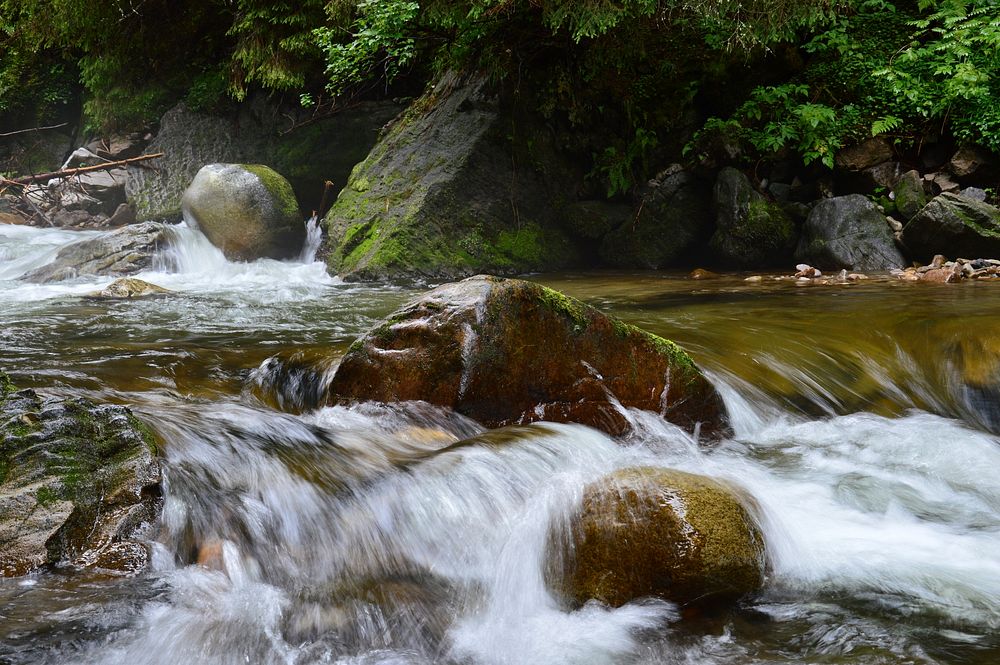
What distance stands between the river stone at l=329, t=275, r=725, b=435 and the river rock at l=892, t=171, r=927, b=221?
21.7ft

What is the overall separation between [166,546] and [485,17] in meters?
8.16

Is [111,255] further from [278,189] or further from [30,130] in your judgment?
[30,130]

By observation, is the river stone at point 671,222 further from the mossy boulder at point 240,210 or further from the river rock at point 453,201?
the mossy boulder at point 240,210

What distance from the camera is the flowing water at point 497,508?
8.18ft

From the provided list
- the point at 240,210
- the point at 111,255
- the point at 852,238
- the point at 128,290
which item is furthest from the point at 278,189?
the point at 852,238

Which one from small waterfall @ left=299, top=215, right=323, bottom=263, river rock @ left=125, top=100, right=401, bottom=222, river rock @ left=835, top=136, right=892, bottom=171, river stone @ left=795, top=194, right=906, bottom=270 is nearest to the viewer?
river stone @ left=795, top=194, right=906, bottom=270

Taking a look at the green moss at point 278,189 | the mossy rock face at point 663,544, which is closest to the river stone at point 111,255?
the green moss at point 278,189

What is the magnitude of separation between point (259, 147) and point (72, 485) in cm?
1296

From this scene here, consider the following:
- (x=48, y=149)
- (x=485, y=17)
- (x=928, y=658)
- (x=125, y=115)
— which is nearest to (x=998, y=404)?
(x=928, y=658)

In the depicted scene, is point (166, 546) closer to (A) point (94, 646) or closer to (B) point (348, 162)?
(A) point (94, 646)

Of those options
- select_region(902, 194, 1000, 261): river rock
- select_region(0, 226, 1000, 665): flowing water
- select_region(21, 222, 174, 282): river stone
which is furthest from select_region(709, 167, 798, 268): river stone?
select_region(21, 222, 174, 282): river stone

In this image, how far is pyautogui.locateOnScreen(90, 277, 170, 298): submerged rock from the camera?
27.8ft

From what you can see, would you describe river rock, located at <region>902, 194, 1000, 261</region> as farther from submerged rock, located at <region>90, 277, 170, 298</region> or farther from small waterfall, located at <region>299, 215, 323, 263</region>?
submerged rock, located at <region>90, 277, 170, 298</region>

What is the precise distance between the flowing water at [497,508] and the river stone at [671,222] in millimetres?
4466
